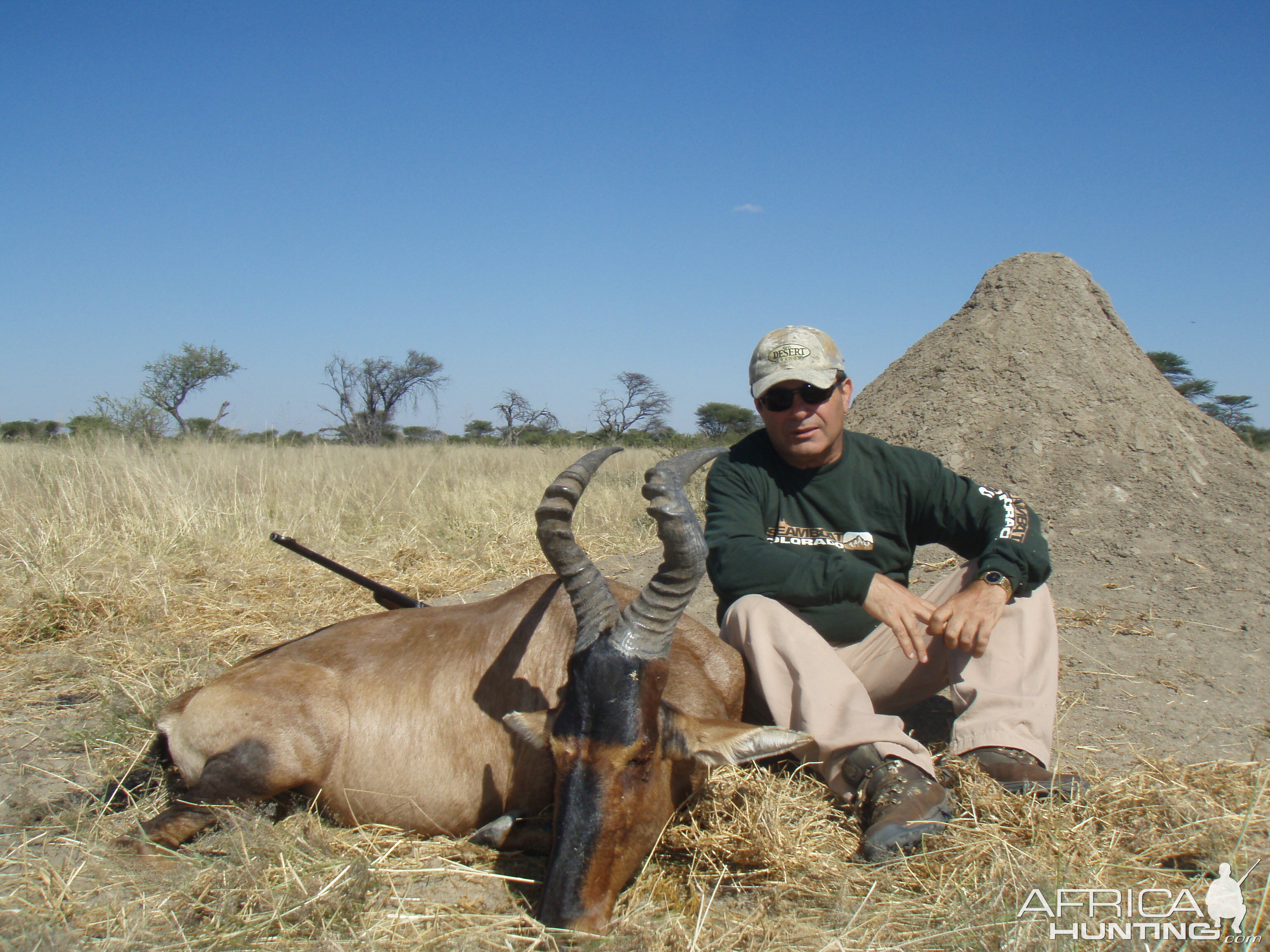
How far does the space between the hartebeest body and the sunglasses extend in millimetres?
418

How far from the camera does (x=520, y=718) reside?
2.80m

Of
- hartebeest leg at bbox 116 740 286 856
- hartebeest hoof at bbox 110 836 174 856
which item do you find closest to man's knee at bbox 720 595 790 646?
hartebeest leg at bbox 116 740 286 856

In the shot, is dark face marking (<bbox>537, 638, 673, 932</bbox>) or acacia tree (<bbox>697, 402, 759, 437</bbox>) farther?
acacia tree (<bbox>697, 402, 759, 437</bbox>)

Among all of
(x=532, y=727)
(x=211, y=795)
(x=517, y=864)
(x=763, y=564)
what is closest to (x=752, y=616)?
(x=763, y=564)

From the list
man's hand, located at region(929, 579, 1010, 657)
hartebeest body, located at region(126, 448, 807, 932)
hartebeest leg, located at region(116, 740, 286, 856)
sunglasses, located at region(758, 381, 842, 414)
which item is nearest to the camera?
hartebeest body, located at region(126, 448, 807, 932)

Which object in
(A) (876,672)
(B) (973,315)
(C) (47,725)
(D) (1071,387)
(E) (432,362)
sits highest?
(E) (432,362)

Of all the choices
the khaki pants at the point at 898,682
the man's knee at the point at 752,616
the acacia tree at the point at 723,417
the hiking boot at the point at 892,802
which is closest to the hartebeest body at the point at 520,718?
the man's knee at the point at 752,616

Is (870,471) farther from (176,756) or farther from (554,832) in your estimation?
(176,756)

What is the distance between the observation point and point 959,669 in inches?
136

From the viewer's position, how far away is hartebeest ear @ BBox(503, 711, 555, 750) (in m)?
2.78

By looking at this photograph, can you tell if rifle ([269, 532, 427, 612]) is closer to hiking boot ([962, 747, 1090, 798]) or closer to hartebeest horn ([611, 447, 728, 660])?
hartebeest horn ([611, 447, 728, 660])

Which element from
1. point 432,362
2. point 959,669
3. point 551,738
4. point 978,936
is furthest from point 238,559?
point 432,362

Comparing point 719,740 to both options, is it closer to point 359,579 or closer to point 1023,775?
point 1023,775

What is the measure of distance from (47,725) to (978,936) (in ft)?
15.2
